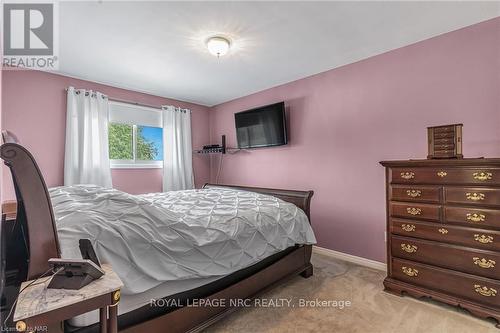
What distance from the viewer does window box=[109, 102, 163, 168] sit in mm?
3727

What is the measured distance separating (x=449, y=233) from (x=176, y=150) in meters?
3.76

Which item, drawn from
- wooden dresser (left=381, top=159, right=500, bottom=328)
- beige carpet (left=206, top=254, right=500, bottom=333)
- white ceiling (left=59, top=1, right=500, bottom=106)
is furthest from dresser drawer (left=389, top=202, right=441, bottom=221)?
white ceiling (left=59, top=1, right=500, bottom=106)

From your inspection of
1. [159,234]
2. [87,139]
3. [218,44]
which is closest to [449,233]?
[159,234]

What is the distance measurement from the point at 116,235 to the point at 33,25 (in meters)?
2.14

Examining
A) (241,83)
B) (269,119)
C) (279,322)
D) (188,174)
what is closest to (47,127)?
(188,174)

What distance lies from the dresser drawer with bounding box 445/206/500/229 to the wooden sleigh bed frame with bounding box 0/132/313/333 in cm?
117

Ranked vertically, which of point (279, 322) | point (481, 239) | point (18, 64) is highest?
point (18, 64)

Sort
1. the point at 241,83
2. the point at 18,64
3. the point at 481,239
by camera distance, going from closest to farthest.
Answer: the point at 481,239 < the point at 18,64 < the point at 241,83

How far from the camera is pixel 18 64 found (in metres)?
2.82

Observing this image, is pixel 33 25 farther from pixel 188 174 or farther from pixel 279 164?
pixel 279 164

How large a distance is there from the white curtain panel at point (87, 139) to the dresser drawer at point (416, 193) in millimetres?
3553

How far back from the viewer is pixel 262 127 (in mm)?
3762

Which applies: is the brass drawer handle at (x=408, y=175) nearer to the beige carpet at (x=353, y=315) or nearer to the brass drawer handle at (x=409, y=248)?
the brass drawer handle at (x=409, y=248)

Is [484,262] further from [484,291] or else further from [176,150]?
[176,150]
